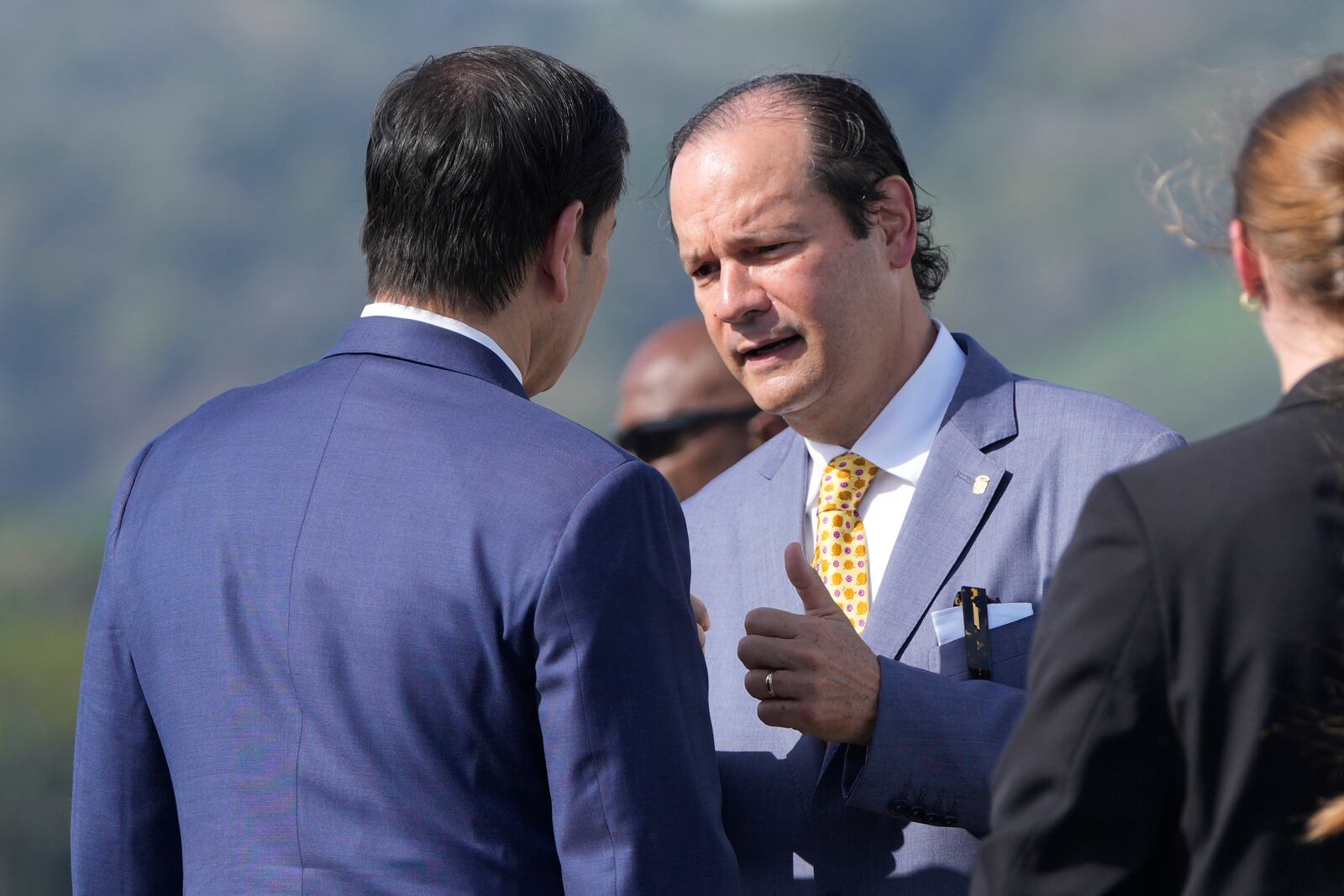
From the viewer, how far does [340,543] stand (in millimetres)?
1569

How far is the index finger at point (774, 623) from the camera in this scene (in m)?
1.98

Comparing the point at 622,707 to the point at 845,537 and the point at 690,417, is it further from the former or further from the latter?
the point at 690,417

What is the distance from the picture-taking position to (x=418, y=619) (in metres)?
1.53

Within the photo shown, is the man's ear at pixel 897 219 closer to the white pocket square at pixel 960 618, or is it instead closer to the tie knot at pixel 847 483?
the tie knot at pixel 847 483

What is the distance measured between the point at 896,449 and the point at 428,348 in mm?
1011

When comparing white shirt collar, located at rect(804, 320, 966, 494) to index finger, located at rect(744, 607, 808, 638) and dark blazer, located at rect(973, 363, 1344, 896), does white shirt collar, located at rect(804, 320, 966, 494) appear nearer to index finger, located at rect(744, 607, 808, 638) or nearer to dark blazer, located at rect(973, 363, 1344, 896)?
index finger, located at rect(744, 607, 808, 638)

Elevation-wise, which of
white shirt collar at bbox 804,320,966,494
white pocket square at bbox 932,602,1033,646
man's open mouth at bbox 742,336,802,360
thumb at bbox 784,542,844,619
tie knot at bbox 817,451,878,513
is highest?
man's open mouth at bbox 742,336,802,360

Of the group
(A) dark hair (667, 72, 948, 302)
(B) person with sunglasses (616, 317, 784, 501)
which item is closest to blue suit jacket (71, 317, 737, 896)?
(A) dark hair (667, 72, 948, 302)

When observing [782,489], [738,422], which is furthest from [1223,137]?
[738,422]

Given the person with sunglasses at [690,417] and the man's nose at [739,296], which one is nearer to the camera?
the man's nose at [739,296]

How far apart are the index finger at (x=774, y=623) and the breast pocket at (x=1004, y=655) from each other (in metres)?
0.29

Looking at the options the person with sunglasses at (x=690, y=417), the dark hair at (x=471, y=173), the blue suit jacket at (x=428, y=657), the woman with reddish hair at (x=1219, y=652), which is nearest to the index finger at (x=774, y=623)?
the blue suit jacket at (x=428, y=657)

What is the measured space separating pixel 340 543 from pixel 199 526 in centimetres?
21

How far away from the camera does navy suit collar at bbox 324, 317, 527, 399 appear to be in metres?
1.70
